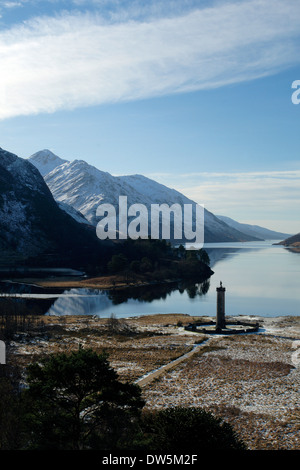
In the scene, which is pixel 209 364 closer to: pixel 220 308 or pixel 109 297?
pixel 220 308

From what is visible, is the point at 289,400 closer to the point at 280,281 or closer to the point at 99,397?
the point at 99,397

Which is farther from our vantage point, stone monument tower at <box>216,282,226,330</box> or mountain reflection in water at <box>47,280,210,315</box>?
mountain reflection in water at <box>47,280,210,315</box>

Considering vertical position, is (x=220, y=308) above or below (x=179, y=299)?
above

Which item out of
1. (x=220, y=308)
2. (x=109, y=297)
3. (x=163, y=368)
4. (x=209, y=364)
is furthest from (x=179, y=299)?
(x=163, y=368)

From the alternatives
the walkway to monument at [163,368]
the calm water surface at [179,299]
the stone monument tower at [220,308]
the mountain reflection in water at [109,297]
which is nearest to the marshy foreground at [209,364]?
the walkway to monument at [163,368]

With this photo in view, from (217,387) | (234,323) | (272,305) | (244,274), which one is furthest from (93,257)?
(217,387)

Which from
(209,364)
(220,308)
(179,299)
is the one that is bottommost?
(179,299)

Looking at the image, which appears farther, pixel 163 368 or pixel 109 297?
pixel 109 297

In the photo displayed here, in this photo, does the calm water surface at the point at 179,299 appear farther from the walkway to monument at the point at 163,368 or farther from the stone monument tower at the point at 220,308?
the walkway to monument at the point at 163,368

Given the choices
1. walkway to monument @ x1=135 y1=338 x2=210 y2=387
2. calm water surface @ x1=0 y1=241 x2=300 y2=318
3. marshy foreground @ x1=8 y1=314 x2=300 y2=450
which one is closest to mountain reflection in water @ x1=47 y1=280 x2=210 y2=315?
calm water surface @ x1=0 y1=241 x2=300 y2=318

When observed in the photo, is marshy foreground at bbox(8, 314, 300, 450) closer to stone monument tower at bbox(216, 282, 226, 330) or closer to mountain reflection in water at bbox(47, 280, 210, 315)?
stone monument tower at bbox(216, 282, 226, 330)
